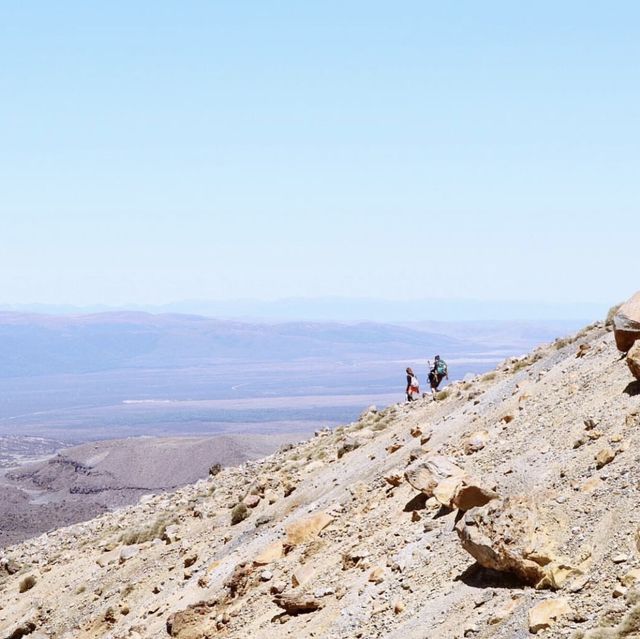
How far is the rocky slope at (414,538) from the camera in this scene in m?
10.4

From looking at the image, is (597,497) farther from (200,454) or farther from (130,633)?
(200,454)

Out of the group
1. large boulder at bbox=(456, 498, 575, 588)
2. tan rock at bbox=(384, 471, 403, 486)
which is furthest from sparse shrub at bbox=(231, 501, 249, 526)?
large boulder at bbox=(456, 498, 575, 588)

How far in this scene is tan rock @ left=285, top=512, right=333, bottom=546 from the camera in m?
16.0

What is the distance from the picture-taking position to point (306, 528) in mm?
16172

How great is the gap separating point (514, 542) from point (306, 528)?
6.17m

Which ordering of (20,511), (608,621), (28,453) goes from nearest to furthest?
(608,621) → (20,511) → (28,453)

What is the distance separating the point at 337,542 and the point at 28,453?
116054 mm

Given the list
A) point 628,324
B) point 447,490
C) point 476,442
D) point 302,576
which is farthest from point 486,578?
point 628,324

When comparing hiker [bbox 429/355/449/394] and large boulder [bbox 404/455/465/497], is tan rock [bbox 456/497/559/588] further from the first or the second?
hiker [bbox 429/355/449/394]

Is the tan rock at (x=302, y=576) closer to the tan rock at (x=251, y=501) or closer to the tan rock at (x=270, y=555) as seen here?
the tan rock at (x=270, y=555)

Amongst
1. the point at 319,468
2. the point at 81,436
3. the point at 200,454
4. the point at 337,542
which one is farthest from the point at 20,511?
the point at 81,436

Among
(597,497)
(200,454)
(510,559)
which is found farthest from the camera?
(200,454)

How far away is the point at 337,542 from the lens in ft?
50.1

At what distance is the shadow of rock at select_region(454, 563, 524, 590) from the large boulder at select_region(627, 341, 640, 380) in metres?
4.14
